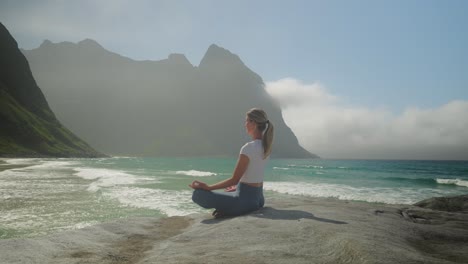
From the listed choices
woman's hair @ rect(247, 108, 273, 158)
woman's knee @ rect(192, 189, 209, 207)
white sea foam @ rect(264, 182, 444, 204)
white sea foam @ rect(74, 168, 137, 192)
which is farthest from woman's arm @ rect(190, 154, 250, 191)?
white sea foam @ rect(264, 182, 444, 204)

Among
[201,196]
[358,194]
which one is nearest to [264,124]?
[201,196]

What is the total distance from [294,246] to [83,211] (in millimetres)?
10540

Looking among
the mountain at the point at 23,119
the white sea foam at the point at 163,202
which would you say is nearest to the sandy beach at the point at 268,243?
the white sea foam at the point at 163,202

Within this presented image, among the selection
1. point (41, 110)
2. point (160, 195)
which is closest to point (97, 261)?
point (160, 195)

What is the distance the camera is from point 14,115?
300 feet

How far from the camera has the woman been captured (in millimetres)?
6086

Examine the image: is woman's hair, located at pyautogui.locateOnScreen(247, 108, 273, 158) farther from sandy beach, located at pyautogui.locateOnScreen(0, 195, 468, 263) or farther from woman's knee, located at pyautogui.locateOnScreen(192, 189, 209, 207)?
woman's knee, located at pyautogui.locateOnScreen(192, 189, 209, 207)

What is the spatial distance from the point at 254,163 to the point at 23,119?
10888 centimetres

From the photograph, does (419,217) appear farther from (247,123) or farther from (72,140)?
(72,140)

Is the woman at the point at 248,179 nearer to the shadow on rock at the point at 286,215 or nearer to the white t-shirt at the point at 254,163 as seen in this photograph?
the white t-shirt at the point at 254,163

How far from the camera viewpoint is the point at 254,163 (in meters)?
6.11

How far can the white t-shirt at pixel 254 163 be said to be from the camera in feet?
19.8

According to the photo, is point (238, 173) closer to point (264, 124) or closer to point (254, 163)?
point (254, 163)

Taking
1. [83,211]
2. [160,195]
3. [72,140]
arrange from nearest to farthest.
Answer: [83,211]
[160,195]
[72,140]
